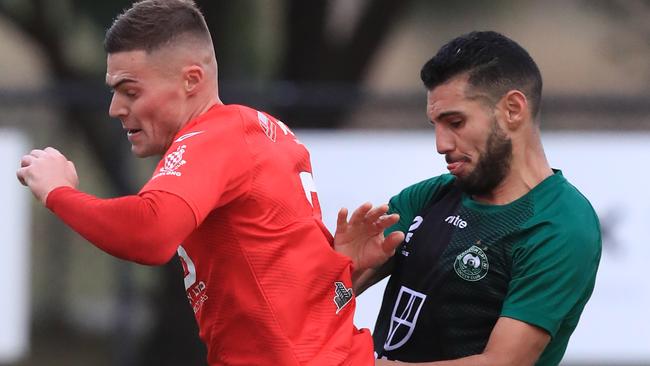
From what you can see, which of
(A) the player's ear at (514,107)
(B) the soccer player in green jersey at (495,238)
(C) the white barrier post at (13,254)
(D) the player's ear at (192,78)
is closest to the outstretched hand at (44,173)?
(D) the player's ear at (192,78)

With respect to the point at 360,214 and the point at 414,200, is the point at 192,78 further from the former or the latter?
the point at 414,200

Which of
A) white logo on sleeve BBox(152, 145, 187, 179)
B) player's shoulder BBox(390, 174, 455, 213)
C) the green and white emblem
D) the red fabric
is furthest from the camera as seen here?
player's shoulder BBox(390, 174, 455, 213)

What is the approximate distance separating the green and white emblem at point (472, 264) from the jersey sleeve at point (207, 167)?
2.65 feet

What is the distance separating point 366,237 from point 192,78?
81 centimetres

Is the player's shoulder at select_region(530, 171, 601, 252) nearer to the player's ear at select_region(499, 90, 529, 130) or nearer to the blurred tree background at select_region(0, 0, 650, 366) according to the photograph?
the player's ear at select_region(499, 90, 529, 130)

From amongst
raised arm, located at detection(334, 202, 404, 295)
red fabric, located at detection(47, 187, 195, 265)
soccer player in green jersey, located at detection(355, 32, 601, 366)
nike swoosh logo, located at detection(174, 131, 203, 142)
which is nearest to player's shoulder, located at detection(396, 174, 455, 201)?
soccer player in green jersey, located at detection(355, 32, 601, 366)

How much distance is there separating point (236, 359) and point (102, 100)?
5400 millimetres

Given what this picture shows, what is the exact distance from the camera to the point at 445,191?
4285 millimetres

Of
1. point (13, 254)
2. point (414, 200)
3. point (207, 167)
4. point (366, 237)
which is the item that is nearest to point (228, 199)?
point (207, 167)

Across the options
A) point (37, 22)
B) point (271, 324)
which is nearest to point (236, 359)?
point (271, 324)

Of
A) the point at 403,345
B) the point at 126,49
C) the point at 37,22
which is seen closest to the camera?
the point at 126,49

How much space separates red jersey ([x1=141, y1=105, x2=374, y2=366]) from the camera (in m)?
3.60

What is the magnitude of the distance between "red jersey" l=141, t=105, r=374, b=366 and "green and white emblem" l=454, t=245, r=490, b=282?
46 cm

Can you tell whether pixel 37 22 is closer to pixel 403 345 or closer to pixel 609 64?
pixel 609 64
